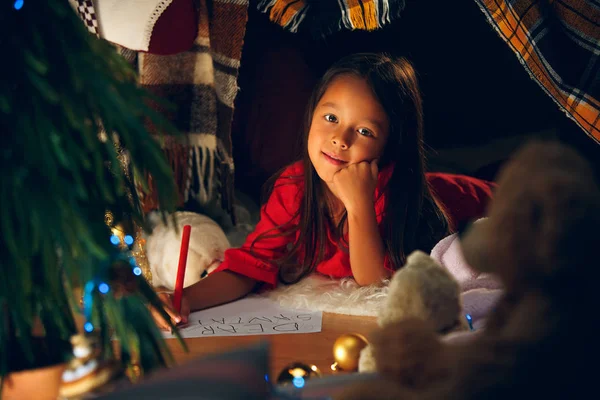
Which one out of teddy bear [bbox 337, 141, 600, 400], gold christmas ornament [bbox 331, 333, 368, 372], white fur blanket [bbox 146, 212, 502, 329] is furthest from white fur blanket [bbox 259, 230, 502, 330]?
teddy bear [bbox 337, 141, 600, 400]

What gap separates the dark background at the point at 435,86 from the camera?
156 cm

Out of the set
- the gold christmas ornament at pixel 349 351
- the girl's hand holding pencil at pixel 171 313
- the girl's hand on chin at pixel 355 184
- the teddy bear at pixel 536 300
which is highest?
the teddy bear at pixel 536 300

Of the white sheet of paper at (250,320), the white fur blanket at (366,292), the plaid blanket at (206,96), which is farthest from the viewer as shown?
the plaid blanket at (206,96)

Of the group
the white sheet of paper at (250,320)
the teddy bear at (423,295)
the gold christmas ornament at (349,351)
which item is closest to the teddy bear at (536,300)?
the teddy bear at (423,295)

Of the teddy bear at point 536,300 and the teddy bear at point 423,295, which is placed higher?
the teddy bear at point 536,300

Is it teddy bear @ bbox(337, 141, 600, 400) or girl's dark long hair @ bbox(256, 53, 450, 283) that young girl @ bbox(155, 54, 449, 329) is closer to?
girl's dark long hair @ bbox(256, 53, 450, 283)

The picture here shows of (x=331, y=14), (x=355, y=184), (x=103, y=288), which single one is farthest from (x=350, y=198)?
(x=103, y=288)

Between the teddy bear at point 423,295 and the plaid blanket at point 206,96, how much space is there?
1028 millimetres

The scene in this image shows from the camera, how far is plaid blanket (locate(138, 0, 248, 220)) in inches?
58.4

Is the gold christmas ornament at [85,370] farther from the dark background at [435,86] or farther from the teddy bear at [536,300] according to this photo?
the dark background at [435,86]

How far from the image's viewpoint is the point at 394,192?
125 cm

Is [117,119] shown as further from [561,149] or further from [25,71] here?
[561,149]

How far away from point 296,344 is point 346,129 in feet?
1.51

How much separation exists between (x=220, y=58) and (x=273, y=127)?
8.8 inches
